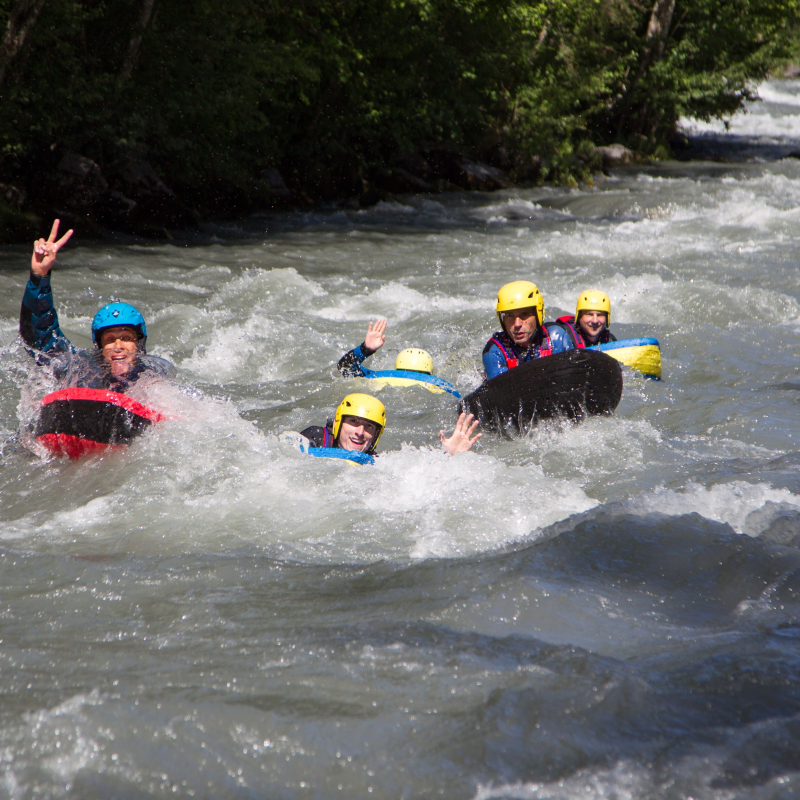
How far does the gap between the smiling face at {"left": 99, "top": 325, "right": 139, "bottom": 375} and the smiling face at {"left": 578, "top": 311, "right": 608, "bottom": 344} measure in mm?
3988

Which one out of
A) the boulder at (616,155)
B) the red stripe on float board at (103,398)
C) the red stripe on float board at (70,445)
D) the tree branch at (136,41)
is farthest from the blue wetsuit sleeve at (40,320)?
the boulder at (616,155)

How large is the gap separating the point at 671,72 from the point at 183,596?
28782 mm

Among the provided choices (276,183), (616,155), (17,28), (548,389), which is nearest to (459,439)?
(548,389)

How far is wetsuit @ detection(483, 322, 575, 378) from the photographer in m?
6.32

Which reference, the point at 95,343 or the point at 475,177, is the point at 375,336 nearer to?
the point at 95,343

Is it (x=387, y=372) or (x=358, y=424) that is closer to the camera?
(x=358, y=424)

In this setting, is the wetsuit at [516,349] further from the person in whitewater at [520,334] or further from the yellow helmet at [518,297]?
the yellow helmet at [518,297]

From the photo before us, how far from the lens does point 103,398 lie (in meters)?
4.85

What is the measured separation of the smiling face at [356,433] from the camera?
519 cm

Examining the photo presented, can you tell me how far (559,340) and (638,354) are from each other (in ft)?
2.77

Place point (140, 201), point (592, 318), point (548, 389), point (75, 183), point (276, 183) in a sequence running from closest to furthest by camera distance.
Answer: point (548, 389) → point (592, 318) → point (75, 183) → point (140, 201) → point (276, 183)

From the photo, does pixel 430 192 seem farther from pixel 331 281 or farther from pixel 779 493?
pixel 779 493

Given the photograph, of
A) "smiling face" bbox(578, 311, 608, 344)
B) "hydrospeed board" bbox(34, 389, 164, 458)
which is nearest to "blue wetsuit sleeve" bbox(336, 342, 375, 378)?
"smiling face" bbox(578, 311, 608, 344)

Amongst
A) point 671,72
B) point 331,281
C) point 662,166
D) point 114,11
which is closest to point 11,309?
point 331,281
